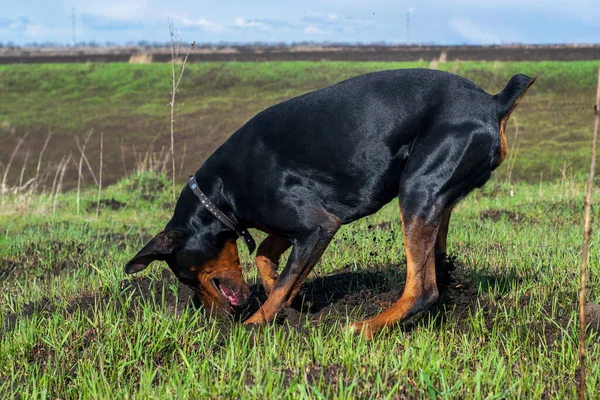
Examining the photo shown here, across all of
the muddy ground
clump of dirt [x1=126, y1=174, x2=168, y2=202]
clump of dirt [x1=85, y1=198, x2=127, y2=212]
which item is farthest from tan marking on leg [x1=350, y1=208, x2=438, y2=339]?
clump of dirt [x1=126, y1=174, x2=168, y2=202]

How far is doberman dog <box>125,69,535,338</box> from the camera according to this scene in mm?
4594

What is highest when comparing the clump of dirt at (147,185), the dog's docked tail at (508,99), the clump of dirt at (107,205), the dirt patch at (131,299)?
the dog's docked tail at (508,99)

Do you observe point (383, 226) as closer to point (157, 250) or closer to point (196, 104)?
point (157, 250)

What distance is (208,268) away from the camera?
16.7ft

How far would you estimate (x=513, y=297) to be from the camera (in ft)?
16.5

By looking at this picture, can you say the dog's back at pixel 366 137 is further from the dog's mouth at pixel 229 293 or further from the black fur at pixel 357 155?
the dog's mouth at pixel 229 293

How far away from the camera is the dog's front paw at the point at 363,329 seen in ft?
14.3

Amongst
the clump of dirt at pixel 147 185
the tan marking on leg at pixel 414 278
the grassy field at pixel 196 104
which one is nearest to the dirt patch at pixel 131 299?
the tan marking on leg at pixel 414 278

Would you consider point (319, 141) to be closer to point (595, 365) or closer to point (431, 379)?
point (431, 379)

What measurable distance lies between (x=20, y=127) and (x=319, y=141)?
859 inches

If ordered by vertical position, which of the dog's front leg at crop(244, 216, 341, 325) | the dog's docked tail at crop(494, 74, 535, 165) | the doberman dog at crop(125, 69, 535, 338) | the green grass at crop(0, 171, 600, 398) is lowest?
the green grass at crop(0, 171, 600, 398)

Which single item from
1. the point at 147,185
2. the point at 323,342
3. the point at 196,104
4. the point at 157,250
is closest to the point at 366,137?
the point at 323,342

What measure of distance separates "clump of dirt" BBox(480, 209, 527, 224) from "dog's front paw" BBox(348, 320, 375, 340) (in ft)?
15.9

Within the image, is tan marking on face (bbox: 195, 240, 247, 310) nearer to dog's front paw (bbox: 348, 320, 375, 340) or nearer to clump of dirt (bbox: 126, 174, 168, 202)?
dog's front paw (bbox: 348, 320, 375, 340)
